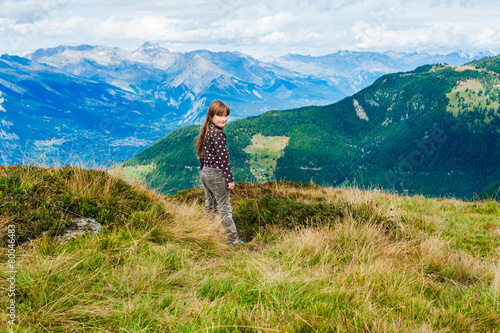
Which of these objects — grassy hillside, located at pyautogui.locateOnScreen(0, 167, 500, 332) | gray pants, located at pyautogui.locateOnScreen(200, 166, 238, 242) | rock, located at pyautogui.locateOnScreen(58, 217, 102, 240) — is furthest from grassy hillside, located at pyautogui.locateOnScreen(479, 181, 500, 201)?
rock, located at pyautogui.locateOnScreen(58, 217, 102, 240)

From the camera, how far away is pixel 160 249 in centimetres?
429

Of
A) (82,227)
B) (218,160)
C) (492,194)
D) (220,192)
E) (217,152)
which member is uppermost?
(217,152)

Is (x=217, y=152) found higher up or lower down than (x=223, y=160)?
higher up

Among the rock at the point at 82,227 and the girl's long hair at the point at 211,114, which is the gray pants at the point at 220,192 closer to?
the girl's long hair at the point at 211,114

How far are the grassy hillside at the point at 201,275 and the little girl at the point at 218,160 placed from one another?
43 centimetres

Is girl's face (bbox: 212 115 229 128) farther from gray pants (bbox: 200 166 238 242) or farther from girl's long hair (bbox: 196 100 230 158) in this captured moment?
gray pants (bbox: 200 166 238 242)

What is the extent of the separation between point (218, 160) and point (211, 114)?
1.03m

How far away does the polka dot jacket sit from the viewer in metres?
6.41

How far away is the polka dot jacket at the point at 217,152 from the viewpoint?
253 inches

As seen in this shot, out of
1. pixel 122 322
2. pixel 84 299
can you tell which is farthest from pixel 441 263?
pixel 84 299

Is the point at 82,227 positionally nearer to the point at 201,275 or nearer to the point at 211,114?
the point at 201,275

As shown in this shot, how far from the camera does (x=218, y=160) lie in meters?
6.45

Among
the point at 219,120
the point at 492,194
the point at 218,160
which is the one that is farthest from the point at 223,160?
the point at 492,194

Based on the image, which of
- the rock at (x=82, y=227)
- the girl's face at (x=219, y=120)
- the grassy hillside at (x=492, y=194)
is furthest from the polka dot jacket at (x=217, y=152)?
the grassy hillside at (x=492, y=194)
